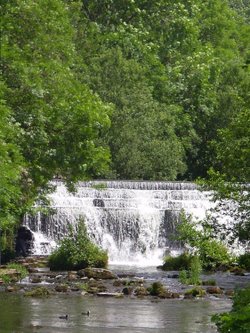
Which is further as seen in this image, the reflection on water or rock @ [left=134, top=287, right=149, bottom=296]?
rock @ [left=134, top=287, right=149, bottom=296]

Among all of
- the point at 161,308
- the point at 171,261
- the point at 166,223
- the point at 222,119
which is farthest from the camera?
the point at 222,119

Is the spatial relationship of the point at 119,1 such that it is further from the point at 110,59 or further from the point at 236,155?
the point at 236,155

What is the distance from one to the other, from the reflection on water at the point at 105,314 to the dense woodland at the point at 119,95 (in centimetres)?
278

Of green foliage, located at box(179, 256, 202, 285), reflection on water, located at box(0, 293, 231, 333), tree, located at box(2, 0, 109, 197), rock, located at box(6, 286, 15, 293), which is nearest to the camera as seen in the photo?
reflection on water, located at box(0, 293, 231, 333)

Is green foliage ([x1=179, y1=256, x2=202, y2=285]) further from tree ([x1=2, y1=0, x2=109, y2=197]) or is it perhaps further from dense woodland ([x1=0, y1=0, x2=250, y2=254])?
tree ([x1=2, y1=0, x2=109, y2=197])

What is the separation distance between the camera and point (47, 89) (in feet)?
117

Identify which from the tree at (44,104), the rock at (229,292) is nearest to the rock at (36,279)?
the tree at (44,104)

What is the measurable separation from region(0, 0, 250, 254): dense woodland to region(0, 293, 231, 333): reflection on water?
2.78 metres

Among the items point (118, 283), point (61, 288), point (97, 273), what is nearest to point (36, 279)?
point (97, 273)

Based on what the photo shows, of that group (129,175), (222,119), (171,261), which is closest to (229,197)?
(171,261)

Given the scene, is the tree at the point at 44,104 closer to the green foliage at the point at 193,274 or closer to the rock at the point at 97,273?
the rock at the point at 97,273

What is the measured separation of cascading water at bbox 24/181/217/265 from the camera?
5291 centimetres

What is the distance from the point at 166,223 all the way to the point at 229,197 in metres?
18.6

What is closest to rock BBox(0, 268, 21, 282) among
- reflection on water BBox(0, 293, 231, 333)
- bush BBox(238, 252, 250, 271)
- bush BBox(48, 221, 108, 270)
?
bush BBox(48, 221, 108, 270)
